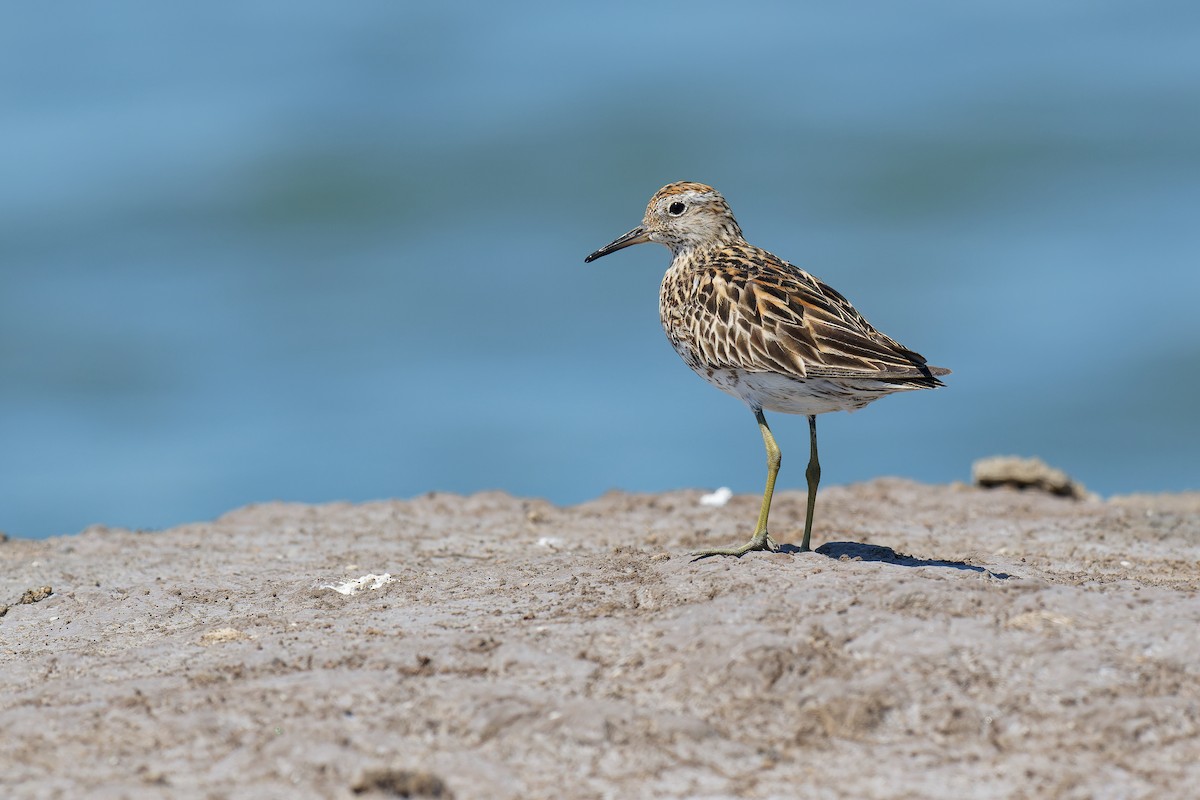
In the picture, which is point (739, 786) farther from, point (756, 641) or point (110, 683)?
point (110, 683)

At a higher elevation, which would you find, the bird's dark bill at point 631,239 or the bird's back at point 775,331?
the bird's dark bill at point 631,239

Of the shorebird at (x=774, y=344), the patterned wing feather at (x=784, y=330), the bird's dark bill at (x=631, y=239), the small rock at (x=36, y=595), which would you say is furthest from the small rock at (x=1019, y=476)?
the small rock at (x=36, y=595)

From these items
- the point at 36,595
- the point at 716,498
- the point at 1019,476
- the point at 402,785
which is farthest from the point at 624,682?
the point at 1019,476

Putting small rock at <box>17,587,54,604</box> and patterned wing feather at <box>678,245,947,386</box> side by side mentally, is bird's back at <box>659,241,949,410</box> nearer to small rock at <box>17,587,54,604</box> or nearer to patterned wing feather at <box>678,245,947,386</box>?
patterned wing feather at <box>678,245,947,386</box>

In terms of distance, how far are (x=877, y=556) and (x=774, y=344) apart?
1.11m

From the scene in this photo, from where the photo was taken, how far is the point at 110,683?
508cm

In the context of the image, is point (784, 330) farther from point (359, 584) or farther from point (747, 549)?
point (359, 584)

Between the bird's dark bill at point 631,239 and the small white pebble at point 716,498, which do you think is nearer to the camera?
the bird's dark bill at point 631,239

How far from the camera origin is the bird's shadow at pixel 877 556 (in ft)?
20.5

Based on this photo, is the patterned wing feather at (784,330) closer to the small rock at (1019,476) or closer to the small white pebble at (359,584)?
the small white pebble at (359,584)

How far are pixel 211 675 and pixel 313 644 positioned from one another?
0.46 meters

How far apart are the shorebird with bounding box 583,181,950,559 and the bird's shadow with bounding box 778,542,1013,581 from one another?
20 centimetres

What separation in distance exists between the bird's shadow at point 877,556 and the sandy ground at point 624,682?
4cm

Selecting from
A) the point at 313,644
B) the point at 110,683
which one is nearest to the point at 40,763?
the point at 110,683
